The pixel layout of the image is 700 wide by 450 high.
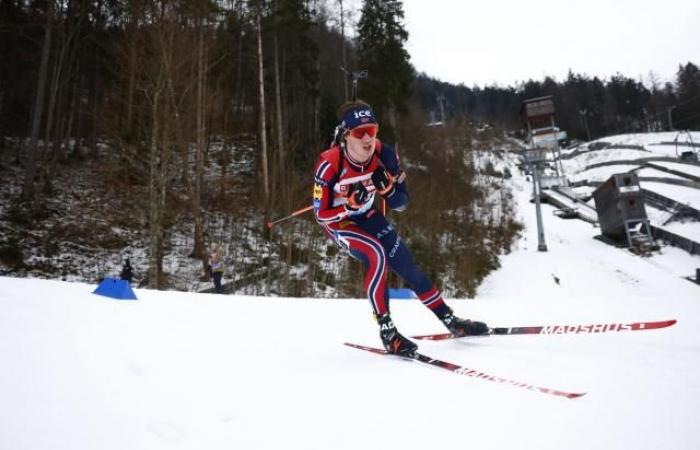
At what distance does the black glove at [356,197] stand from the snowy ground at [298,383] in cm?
112

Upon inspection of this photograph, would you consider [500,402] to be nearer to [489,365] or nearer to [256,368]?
[489,365]

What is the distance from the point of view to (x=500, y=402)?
6.13ft

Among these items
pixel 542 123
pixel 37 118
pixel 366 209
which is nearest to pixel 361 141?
pixel 366 209

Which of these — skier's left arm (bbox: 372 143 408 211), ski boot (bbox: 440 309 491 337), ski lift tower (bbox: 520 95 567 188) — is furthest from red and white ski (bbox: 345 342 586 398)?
ski lift tower (bbox: 520 95 567 188)

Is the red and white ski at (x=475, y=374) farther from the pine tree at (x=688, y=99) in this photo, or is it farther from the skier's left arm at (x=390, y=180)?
the pine tree at (x=688, y=99)

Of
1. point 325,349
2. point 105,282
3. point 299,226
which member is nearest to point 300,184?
point 299,226

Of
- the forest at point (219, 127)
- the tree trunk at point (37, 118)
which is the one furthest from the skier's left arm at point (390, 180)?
the tree trunk at point (37, 118)

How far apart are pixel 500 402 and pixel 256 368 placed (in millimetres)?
1377

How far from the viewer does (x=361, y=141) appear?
315 cm

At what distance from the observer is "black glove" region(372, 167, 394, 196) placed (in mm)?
3361

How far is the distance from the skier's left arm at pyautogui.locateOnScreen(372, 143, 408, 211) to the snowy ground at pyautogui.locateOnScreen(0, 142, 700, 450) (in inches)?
48.7

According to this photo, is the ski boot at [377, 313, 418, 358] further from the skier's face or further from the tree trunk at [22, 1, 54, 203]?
the tree trunk at [22, 1, 54, 203]

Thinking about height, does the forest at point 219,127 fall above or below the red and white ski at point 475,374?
above

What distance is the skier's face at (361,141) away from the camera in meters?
3.14
